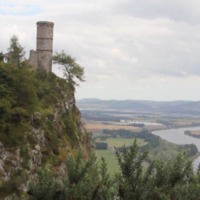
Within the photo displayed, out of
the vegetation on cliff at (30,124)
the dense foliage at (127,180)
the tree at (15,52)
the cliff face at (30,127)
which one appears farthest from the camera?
the tree at (15,52)

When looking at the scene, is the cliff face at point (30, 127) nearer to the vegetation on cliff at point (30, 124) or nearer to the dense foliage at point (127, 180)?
the vegetation on cliff at point (30, 124)

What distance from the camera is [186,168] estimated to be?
18031 mm

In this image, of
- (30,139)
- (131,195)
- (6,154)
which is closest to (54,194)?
(131,195)

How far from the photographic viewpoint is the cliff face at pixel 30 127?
141ft

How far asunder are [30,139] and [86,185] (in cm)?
2975

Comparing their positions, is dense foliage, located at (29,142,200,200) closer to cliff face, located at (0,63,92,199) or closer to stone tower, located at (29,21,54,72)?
cliff face, located at (0,63,92,199)

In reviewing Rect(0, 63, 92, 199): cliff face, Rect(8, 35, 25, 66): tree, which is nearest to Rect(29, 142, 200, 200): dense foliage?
Rect(0, 63, 92, 199): cliff face

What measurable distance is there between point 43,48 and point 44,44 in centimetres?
61

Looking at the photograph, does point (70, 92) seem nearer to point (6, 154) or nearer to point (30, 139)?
point (30, 139)

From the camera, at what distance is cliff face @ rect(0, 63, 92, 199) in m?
42.9

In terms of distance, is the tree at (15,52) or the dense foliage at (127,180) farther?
the tree at (15,52)

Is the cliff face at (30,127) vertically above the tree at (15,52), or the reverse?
the tree at (15,52)

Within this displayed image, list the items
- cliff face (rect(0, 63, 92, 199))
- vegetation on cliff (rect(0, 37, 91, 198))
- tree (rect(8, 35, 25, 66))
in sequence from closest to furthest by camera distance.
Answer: cliff face (rect(0, 63, 92, 199))
vegetation on cliff (rect(0, 37, 91, 198))
tree (rect(8, 35, 25, 66))

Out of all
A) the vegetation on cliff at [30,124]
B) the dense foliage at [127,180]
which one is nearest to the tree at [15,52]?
the vegetation on cliff at [30,124]
